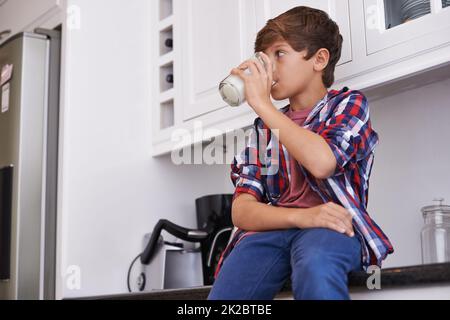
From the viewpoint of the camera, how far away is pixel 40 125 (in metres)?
2.17

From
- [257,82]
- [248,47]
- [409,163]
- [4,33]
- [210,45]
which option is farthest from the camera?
[4,33]

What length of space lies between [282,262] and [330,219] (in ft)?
0.38

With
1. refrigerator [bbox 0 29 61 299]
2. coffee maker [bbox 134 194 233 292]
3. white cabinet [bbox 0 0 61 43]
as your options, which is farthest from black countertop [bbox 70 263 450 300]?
white cabinet [bbox 0 0 61 43]

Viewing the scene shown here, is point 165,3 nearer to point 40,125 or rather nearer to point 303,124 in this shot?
point 40,125

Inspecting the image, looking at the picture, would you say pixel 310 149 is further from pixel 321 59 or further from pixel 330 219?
pixel 321 59

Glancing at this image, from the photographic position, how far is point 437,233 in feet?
5.37

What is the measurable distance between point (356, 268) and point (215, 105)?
3.15 ft

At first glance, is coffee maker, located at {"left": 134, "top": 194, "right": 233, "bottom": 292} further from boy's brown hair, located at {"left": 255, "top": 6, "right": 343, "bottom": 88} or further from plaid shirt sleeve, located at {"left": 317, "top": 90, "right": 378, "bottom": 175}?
plaid shirt sleeve, located at {"left": 317, "top": 90, "right": 378, "bottom": 175}

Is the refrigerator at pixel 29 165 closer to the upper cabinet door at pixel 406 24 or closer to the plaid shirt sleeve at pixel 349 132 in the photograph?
the upper cabinet door at pixel 406 24

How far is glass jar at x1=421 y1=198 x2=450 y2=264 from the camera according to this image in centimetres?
161

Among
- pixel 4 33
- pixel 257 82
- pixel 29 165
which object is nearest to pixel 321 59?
pixel 257 82

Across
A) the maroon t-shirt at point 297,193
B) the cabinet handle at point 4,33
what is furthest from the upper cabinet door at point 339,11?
the cabinet handle at point 4,33

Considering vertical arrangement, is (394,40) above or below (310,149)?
above

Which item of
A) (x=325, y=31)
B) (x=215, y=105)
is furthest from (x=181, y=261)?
(x=325, y=31)
